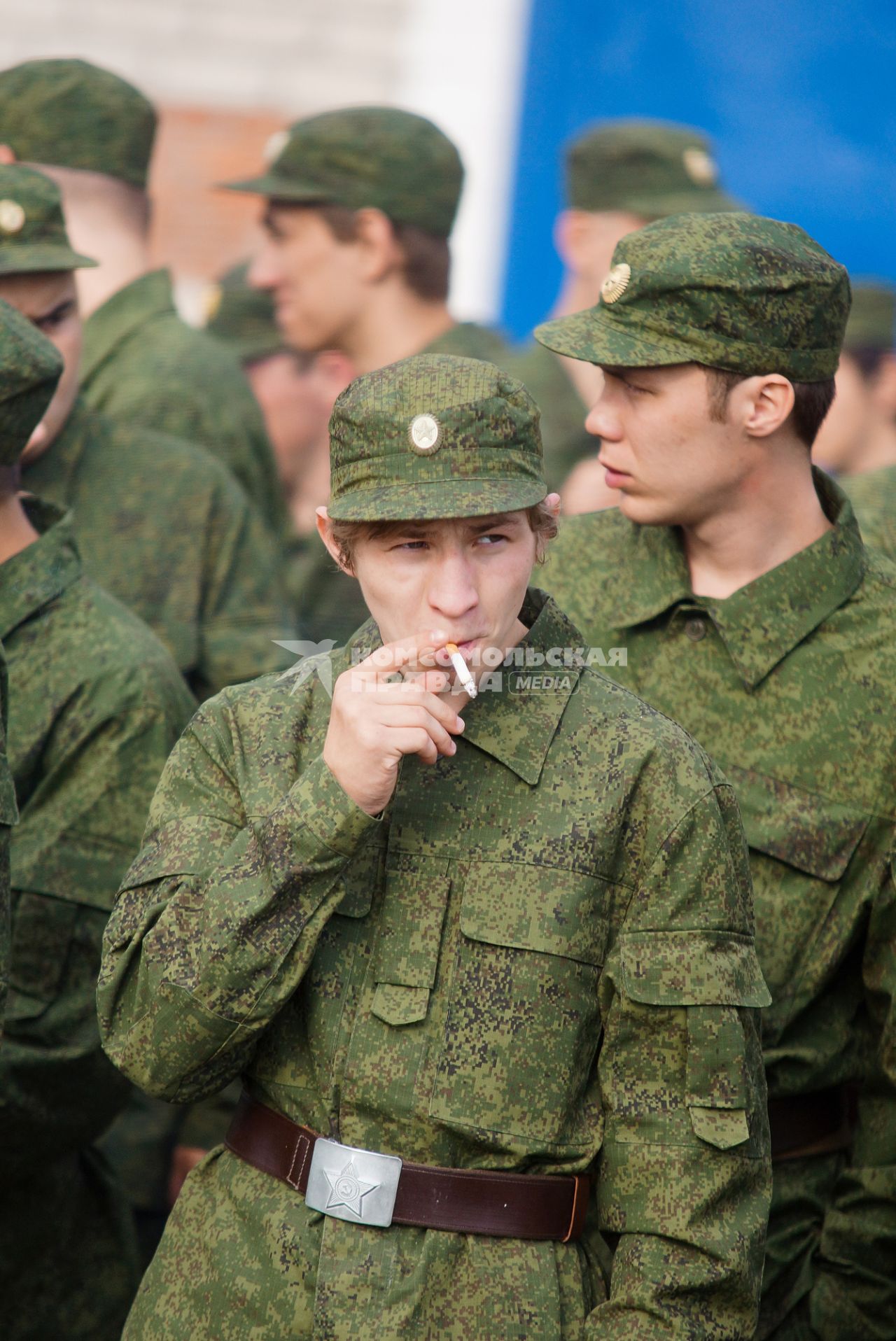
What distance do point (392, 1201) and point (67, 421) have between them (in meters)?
2.79

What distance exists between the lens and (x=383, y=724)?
238 cm

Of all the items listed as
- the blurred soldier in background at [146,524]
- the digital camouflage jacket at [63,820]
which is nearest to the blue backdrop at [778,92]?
the blurred soldier in background at [146,524]

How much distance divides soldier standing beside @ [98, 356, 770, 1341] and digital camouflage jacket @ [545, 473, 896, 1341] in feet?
2.40

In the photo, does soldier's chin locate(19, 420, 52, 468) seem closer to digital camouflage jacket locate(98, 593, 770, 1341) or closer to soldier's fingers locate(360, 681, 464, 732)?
digital camouflage jacket locate(98, 593, 770, 1341)

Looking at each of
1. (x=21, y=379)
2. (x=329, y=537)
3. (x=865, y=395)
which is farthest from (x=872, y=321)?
(x=329, y=537)

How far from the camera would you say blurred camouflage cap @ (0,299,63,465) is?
12.1 feet

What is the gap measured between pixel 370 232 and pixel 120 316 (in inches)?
37.8

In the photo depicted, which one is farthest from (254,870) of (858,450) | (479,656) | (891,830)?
(858,450)

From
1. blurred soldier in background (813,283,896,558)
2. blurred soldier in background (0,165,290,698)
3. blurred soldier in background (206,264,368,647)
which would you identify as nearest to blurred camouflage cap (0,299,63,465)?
blurred soldier in background (0,165,290,698)

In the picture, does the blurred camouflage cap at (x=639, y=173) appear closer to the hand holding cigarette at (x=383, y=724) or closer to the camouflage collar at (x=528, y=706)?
the camouflage collar at (x=528, y=706)

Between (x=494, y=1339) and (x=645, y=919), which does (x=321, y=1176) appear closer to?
(x=494, y=1339)

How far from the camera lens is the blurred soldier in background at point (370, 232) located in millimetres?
6203

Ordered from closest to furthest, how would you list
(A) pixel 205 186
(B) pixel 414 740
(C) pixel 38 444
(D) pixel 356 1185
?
(B) pixel 414 740
(D) pixel 356 1185
(C) pixel 38 444
(A) pixel 205 186

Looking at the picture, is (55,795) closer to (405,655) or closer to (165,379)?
(405,655)
